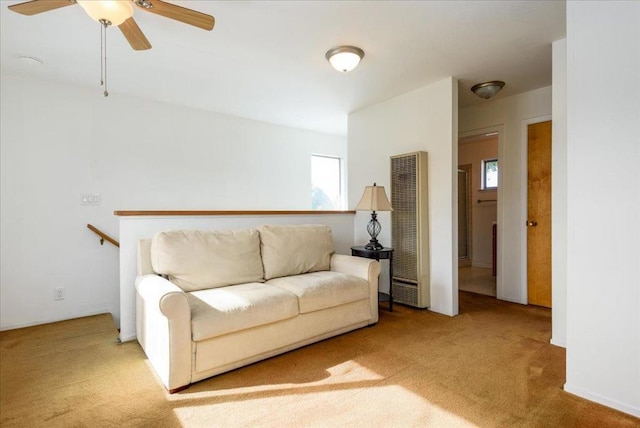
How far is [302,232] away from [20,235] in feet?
8.76

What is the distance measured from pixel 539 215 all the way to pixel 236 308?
332 cm

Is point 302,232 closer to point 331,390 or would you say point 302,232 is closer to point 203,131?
point 331,390

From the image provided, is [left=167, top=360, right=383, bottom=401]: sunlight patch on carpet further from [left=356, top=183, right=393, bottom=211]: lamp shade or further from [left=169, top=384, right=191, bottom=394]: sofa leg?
[left=356, top=183, right=393, bottom=211]: lamp shade

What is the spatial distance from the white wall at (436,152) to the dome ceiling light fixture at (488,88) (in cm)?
37

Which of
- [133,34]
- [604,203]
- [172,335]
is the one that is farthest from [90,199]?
[604,203]

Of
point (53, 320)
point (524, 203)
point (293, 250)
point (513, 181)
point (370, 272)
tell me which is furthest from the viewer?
point (513, 181)

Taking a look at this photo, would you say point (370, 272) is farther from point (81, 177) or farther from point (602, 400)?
point (81, 177)

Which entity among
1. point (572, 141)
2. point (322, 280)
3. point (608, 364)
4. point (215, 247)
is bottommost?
point (608, 364)

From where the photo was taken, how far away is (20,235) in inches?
123

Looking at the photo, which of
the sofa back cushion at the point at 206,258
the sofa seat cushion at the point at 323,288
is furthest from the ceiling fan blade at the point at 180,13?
the sofa seat cushion at the point at 323,288

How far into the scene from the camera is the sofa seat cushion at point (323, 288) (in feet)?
8.31

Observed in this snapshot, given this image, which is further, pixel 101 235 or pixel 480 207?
pixel 480 207

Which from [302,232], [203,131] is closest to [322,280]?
[302,232]

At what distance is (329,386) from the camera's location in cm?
200
